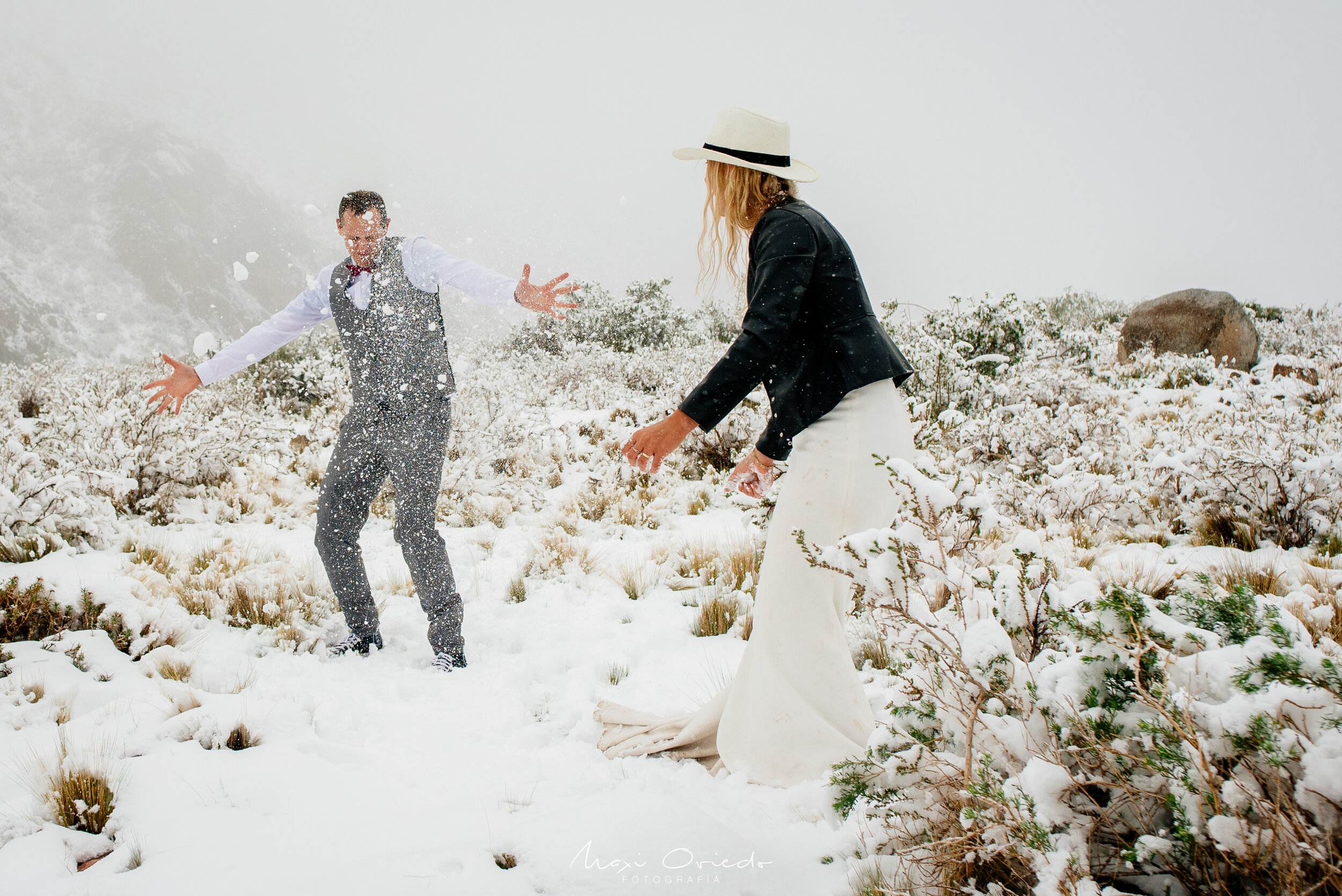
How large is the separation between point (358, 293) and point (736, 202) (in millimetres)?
1927

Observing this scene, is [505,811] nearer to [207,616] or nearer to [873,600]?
[873,600]

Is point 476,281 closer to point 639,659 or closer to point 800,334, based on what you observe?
point 800,334

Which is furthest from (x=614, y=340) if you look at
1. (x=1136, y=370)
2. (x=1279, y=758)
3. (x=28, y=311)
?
(x=28, y=311)

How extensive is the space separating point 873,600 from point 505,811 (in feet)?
4.94

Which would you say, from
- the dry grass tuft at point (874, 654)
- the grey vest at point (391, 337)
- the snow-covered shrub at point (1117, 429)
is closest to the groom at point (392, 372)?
the grey vest at point (391, 337)

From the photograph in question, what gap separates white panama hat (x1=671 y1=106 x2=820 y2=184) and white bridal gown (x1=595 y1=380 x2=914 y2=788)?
813mm

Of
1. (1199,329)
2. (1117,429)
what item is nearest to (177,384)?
(1117,429)

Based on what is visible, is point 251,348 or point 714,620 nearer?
point 251,348

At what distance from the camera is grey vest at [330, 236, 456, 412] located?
2957mm

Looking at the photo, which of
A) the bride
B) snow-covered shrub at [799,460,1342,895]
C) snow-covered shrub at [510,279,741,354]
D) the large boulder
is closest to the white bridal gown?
the bride

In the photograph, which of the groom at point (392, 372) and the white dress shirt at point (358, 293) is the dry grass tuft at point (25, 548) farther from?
the white dress shirt at point (358, 293)

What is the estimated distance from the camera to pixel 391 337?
9.76ft

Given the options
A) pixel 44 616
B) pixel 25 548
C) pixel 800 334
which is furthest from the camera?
pixel 25 548

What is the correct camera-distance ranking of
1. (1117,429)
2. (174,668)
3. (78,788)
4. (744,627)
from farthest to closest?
(1117,429), (744,627), (174,668), (78,788)
